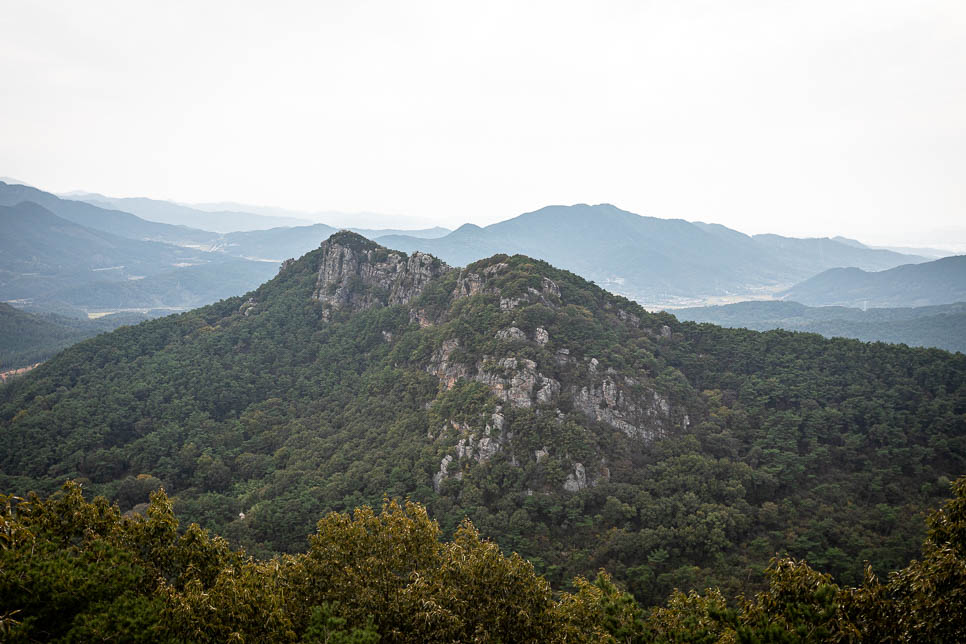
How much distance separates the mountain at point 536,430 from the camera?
50094 mm

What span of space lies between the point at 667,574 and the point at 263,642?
41.8 meters

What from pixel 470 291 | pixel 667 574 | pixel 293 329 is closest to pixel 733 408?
pixel 667 574

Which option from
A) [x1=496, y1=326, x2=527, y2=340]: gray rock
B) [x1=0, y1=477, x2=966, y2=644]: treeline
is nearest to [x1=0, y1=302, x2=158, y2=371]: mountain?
[x1=496, y1=326, x2=527, y2=340]: gray rock

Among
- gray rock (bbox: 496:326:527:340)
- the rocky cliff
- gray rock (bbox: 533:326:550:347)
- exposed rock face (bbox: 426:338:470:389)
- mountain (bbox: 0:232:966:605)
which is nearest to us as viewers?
mountain (bbox: 0:232:966:605)

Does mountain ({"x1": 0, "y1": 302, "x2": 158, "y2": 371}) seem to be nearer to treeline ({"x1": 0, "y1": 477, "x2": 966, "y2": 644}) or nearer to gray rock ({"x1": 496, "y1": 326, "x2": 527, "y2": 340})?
gray rock ({"x1": 496, "y1": 326, "x2": 527, "y2": 340})

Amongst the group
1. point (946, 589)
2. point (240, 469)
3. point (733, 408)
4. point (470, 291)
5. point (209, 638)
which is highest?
point (470, 291)

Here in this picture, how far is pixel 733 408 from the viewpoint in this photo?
71.3 m

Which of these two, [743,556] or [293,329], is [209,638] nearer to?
[743,556]

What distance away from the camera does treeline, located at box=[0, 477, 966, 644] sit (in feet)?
49.2

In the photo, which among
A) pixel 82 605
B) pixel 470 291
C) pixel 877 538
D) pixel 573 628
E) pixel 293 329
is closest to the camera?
pixel 82 605

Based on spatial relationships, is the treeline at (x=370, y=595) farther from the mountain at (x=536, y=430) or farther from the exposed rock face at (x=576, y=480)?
the exposed rock face at (x=576, y=480)

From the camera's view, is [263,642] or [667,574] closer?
[263,642]

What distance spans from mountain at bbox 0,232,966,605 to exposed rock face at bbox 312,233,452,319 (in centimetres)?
418

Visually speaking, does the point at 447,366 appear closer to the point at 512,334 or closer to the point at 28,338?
the point at 512,334
